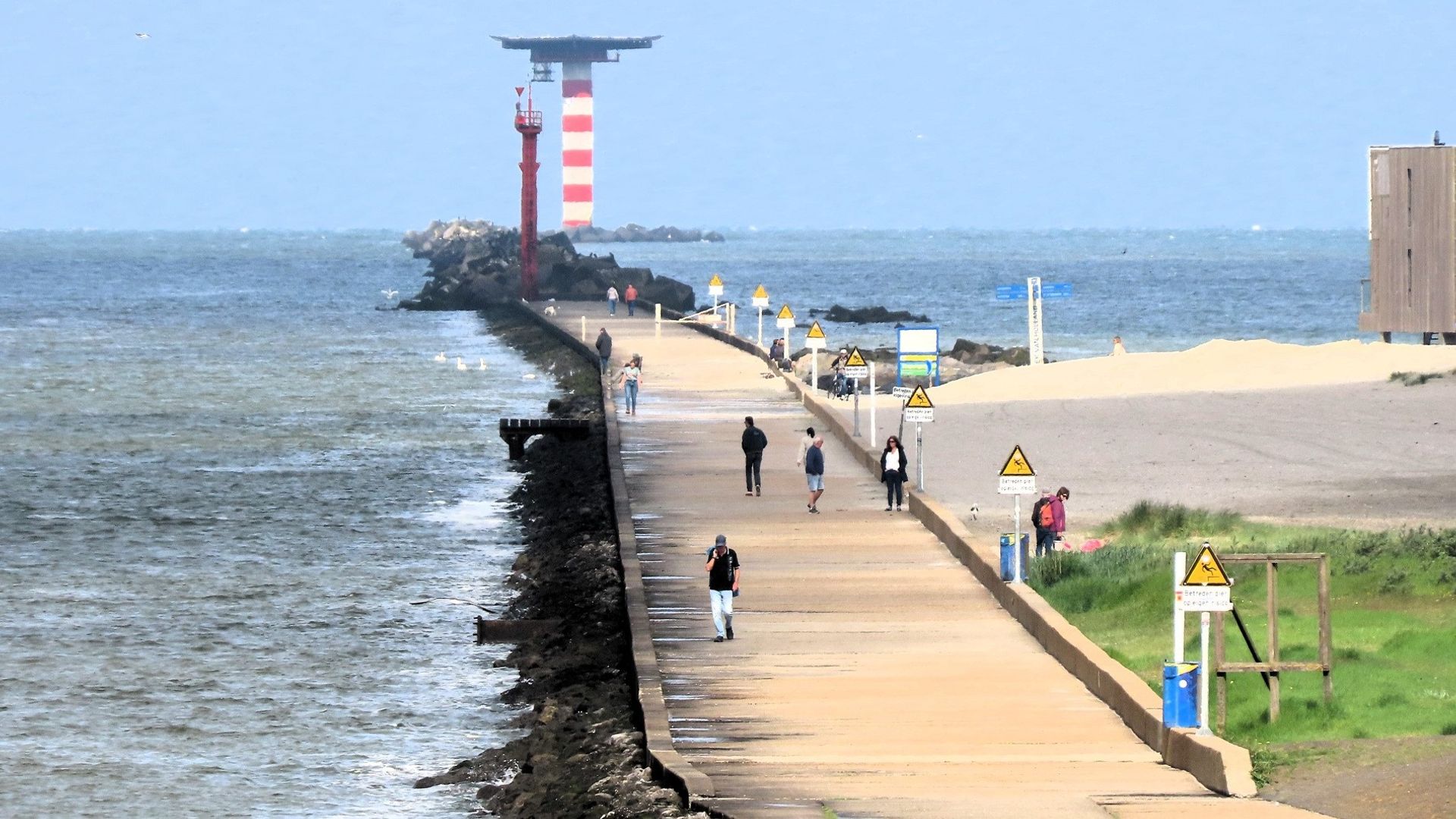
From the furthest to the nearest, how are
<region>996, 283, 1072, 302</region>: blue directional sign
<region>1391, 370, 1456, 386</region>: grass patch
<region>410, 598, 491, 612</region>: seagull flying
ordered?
1. <region>996, 283, 1072, 302</region>: blue directional sign
2. <region>1391, 370, 1456, 386</region>: grass patch
3. <region>410, 598, 491, 612</region>: seagull flying

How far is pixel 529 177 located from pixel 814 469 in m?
67.0

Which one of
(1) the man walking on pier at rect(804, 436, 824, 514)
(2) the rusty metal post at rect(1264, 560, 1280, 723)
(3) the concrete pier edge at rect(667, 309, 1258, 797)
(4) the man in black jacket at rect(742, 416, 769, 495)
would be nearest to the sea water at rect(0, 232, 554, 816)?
(4) the man in black jacket at rect(742, 416, 769, 495)

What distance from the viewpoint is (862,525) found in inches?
1112

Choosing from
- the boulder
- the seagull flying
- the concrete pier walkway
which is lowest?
the seagull flying

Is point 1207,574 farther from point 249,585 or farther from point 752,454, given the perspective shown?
point 249,585

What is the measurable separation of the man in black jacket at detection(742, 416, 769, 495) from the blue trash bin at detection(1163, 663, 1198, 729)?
47.7 ft

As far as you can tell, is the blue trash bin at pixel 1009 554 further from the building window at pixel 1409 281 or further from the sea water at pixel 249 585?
the building window at pixel 1409 281

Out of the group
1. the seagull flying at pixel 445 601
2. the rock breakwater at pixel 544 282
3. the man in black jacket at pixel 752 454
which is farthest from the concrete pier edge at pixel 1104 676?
the rock breakwater at pixel 544 282

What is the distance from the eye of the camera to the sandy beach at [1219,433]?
31703 mm

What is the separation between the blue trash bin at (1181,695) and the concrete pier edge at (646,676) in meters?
3.17

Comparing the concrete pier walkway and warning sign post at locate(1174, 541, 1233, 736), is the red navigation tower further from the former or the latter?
warning sign post at locate(1174, 541, 1233, 736)

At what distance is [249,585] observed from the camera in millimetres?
31094

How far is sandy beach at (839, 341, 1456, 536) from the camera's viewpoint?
3170 cm

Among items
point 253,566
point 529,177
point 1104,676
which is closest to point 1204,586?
point 1104,676
